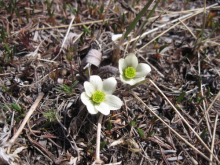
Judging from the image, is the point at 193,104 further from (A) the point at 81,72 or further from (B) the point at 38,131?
(B) the point at 38,131

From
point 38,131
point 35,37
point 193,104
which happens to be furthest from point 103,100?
point 35,37

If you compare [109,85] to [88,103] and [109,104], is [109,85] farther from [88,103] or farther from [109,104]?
[88,103]

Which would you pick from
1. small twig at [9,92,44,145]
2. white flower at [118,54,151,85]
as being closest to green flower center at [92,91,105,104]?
white flower at [118,54,151,85]

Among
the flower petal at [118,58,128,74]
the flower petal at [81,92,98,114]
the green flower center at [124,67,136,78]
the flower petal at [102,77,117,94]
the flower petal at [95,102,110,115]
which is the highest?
the flower petal at [118,58,128,74]

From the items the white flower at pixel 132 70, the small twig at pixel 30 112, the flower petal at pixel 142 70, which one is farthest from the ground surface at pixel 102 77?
the flower petal at pixel 142 70

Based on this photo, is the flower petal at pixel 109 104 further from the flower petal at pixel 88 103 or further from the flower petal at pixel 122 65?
the flower petal at pixel 122 65

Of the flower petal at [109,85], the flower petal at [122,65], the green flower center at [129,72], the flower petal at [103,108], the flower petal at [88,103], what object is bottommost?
the flower petal at [103,108]

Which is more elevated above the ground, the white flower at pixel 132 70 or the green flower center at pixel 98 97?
the white flower at pixel 132 70

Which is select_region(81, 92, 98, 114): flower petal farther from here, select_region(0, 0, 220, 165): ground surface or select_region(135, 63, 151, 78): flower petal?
select_region(135, 63, 151, 78): flower petal
